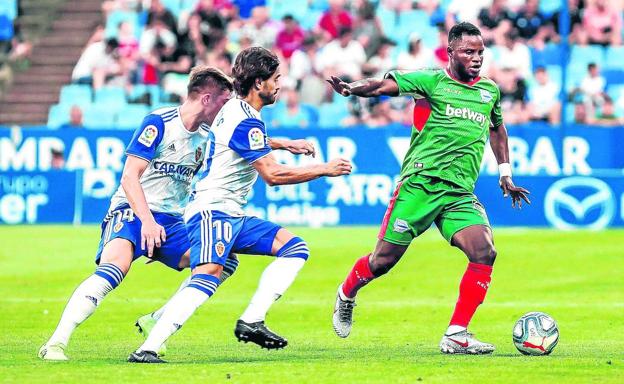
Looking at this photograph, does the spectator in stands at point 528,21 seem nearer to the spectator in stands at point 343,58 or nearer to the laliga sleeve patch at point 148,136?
the spectator in stands at point 343,58

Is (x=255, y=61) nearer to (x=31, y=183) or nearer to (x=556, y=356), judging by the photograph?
(x=556, y=356)

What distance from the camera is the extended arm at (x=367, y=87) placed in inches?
371

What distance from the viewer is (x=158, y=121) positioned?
9500mm

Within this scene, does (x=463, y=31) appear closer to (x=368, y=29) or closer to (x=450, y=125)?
(x=450, y=125)

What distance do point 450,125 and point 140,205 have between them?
2.42m

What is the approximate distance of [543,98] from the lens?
23703 mm

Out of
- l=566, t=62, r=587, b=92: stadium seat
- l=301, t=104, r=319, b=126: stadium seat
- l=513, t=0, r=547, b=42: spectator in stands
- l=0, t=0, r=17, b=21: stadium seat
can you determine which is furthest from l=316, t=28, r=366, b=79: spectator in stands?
l=0, t=0, r=17, b=21: stadium seat

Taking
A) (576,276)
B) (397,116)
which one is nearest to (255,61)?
(576,276)

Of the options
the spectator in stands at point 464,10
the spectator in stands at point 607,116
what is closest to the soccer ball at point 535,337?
the spectator in stands at point 607,116

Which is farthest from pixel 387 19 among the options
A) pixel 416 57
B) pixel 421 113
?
pixel 421 113

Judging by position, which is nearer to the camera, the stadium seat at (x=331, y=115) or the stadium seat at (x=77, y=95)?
the stadium seat at (x=331, y=115)

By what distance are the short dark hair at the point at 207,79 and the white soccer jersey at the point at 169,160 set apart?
0.26 m

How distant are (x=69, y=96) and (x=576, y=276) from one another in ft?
43.9

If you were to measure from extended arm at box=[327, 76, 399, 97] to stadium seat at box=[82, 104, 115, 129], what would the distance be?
1587 centimetres
